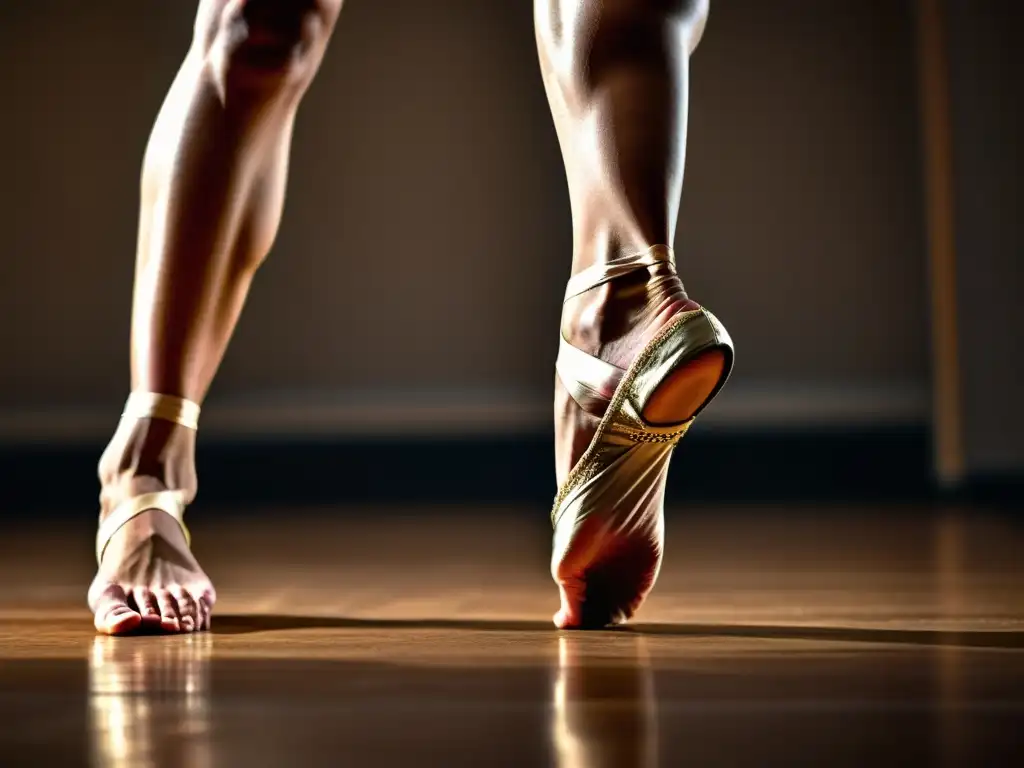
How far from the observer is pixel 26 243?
428cm

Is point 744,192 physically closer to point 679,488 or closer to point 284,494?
point 679,488

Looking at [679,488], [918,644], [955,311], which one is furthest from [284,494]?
[918,644]

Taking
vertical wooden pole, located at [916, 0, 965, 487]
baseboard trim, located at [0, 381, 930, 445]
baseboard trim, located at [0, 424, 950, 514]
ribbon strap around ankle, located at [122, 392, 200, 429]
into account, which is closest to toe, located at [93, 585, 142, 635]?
ribbon strap around ankle, located at [122, 392, 200, 429]

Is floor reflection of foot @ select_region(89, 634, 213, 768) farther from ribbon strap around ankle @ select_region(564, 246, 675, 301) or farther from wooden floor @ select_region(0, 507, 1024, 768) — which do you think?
ribbon strap around ankle @ select_region(564, 246, 675, 301)

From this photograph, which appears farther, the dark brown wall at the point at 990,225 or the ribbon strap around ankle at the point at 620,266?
the dark brown wall at the point at 990,225

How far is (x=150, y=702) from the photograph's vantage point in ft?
2.45

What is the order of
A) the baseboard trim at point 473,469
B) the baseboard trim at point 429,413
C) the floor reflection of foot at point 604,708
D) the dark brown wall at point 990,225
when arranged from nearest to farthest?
the floor reflection of foot at point 604,708 → the baseboard trim at point 473,469 → the dark brown wall at point 990,225 → the baseboard trim at point 429,413

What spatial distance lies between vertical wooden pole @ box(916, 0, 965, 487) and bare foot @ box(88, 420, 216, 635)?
2108mm

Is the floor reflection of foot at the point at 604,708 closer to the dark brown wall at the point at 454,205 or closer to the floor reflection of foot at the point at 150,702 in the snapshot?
the floor reflection of foot at the point at 150,702

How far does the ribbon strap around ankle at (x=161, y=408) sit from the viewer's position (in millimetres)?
1174

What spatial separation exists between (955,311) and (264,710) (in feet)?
8.38

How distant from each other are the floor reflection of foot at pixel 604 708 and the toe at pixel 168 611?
0.27 metres

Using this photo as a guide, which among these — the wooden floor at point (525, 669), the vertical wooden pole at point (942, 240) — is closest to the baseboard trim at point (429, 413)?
the vertical wooden pole at point (942, 240)

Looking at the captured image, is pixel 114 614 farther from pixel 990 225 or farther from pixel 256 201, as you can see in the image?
pixel 990 225
